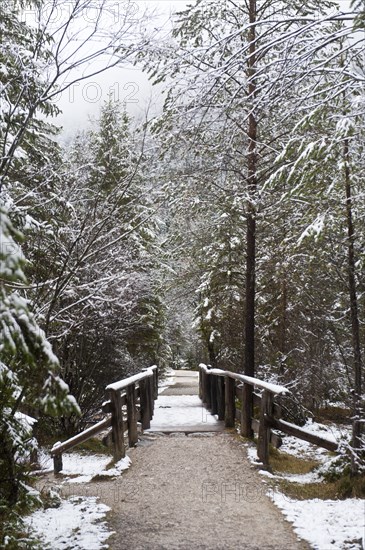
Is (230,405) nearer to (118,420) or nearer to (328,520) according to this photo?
(118,420)

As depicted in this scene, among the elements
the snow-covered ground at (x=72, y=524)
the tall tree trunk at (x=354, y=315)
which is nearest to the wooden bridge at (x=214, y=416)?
the tall tree trunk at (x=354, y=315)

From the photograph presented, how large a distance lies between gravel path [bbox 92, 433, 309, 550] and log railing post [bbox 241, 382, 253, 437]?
0.60m

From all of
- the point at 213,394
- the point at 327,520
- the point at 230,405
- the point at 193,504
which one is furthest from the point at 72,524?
the point at 213,394

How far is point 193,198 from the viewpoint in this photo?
33.2 feet

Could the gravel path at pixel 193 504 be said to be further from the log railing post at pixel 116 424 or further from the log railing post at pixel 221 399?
the log railing post at pixel 221 399

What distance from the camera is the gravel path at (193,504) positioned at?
434cm

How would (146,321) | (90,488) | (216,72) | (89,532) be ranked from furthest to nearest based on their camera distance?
(146,321), (90,488), (216,72), (89,532)

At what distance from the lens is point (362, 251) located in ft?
21.6

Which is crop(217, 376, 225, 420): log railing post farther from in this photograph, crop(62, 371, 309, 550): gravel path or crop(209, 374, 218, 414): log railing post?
crop(62, 371, 309, 550): gravel path

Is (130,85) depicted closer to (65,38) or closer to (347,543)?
(65,38)

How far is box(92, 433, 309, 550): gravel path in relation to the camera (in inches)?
171

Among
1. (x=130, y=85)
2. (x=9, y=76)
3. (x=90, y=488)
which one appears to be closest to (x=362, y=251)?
(x=130, y=85)

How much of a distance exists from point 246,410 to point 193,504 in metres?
3.42

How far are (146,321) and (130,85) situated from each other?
38.8ft
